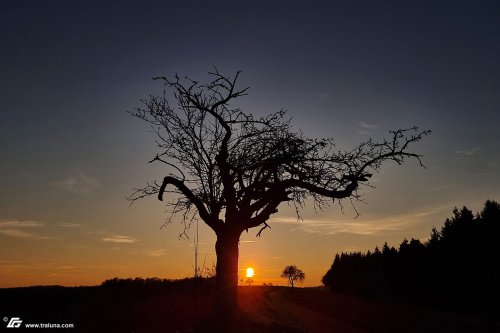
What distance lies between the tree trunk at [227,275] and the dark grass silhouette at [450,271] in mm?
37157

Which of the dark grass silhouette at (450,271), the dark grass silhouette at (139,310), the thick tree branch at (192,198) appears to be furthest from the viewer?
the dark grass silhouette at (450,271)

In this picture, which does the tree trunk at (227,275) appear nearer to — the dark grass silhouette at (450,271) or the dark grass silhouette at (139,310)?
the dark grass silhouette at (139,310)

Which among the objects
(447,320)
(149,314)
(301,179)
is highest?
(301,179)

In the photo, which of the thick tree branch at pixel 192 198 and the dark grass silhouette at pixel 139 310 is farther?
the dark grass silhouette at pixel 139 310

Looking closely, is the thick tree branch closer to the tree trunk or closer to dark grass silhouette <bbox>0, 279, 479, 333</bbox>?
the tree trunk

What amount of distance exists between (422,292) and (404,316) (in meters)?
19.8

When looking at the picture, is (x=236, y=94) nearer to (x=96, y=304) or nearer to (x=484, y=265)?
(x=96, y=304)

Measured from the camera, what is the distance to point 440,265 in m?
59.5

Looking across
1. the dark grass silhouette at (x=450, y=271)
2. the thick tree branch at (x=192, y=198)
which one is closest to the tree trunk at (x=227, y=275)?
the thick tree branch at (x=192, y=198)

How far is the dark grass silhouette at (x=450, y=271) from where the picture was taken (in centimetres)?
5128

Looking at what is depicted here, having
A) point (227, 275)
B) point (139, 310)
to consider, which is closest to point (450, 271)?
point (139, 310)

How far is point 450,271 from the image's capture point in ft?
185

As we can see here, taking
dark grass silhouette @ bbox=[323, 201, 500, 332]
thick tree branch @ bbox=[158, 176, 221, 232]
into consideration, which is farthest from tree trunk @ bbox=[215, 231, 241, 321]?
dark grass silhouette @ bbox=[323, 201, 500, 332]

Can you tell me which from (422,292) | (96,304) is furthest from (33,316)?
(422,292)
